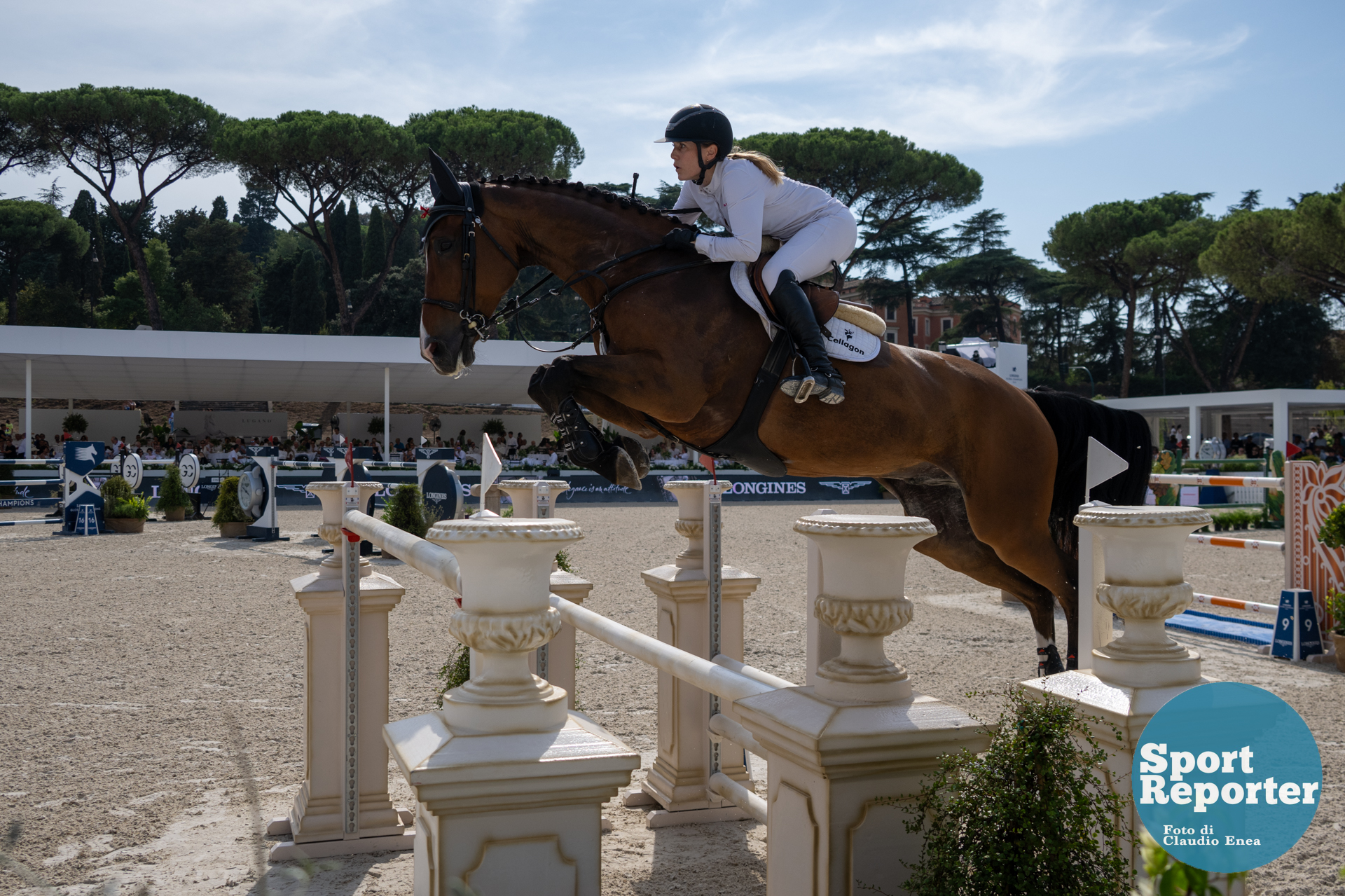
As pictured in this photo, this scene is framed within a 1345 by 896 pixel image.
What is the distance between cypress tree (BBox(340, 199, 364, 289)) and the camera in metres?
44.9

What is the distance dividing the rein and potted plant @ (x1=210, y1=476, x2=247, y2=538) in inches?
418

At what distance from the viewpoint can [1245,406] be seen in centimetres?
2584

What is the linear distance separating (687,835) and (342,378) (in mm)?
21044

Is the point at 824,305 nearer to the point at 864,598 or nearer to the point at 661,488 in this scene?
the point at 864,598

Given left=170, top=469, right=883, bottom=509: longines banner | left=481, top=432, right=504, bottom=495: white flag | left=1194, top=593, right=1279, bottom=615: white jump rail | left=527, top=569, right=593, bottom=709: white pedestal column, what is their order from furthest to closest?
left=170, top=469, right=883, bottom=509: longines banner → left=1194, top=593, right=1279, bottom=615: white jump rail → left=527, top=569, right=593, bottom=709: white pedestal column → left=481, top=432, right=504, bottom=495: white flag

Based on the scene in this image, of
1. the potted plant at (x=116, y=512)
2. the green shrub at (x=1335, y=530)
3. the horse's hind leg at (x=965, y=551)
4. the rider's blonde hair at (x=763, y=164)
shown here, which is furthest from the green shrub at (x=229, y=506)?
the green shrub at (x=1335, y=530)

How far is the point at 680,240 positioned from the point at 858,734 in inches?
77.6

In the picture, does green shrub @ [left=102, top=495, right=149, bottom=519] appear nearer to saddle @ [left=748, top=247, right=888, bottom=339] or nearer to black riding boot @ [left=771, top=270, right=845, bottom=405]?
saddle @ [left=748, top=247, right=888, bottom=339]

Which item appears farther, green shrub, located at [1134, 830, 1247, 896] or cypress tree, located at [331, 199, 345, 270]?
cypress tree, located at [331, 199, 345, 270]

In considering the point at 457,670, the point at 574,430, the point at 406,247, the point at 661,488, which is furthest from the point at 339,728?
the point at 406,247

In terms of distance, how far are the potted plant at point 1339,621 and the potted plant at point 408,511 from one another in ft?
25.6

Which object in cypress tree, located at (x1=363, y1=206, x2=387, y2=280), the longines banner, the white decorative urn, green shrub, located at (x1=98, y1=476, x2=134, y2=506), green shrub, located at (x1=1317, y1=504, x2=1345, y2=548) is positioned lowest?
the longines banner

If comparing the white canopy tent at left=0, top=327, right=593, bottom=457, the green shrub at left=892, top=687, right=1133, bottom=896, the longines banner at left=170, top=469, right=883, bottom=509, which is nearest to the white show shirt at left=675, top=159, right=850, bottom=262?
the green shrub at left=892, top=687, right=1133, bottom=896

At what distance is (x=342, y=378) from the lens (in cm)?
2230
